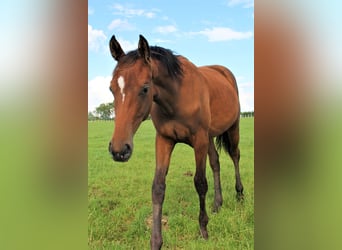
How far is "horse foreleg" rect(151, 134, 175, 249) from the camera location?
7.20ft

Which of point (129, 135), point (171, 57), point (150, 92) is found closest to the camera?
point (129, 135)

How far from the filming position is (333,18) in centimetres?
144

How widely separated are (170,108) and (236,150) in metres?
0.96

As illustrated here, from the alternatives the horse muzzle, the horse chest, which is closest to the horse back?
the horse chest

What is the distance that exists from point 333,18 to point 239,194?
5.51ft

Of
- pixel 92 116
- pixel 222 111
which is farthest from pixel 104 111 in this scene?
pixel 222 111

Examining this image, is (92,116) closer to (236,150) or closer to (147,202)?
(147,202)

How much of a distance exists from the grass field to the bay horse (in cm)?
13

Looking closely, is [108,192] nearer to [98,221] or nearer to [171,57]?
[98,221]

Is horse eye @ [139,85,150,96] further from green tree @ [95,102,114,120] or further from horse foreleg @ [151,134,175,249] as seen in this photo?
horse foreleg @ [151,134,175,249]

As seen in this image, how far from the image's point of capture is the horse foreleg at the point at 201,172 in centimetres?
232

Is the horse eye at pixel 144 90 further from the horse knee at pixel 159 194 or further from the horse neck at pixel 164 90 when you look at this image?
the horse knee at pixel 159 194

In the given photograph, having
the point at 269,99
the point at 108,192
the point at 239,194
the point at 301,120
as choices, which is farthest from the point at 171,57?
the point at 239,194

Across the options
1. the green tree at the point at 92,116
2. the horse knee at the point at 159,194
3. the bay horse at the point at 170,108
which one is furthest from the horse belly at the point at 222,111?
the green tree at the point at 92,116
